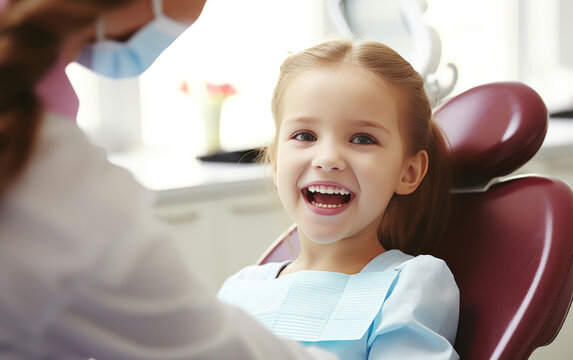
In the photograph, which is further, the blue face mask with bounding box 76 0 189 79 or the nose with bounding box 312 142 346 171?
the nose with bounding box 312 142 346 171

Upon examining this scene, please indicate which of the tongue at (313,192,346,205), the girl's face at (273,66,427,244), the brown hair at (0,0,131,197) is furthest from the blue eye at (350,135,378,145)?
the brown hair at (0,0,131,197)

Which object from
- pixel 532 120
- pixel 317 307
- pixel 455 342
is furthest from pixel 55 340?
pixel 532 120

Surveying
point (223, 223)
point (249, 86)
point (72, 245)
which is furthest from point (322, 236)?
point (249, 86)

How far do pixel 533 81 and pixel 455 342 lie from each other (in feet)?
9.80

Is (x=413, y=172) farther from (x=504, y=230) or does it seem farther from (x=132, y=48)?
(x=132, y=48)

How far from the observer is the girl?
123cm

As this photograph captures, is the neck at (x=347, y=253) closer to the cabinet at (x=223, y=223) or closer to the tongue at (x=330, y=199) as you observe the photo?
the tongue at (x=330, y=199)

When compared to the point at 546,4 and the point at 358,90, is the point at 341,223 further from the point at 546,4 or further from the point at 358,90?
the point at 546,4

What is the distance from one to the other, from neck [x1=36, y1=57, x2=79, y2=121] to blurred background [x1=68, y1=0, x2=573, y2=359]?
137 cm

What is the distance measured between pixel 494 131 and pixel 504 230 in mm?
206

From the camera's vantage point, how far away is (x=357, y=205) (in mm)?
1324

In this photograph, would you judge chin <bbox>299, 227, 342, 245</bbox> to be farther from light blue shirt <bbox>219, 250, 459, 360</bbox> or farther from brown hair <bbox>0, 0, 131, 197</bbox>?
brown hair <bbox>0, 0, 131, 197</bbox>

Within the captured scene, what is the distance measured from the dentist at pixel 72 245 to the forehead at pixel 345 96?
0.74 m

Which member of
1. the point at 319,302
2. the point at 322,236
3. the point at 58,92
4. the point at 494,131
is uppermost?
the point at 58,92
